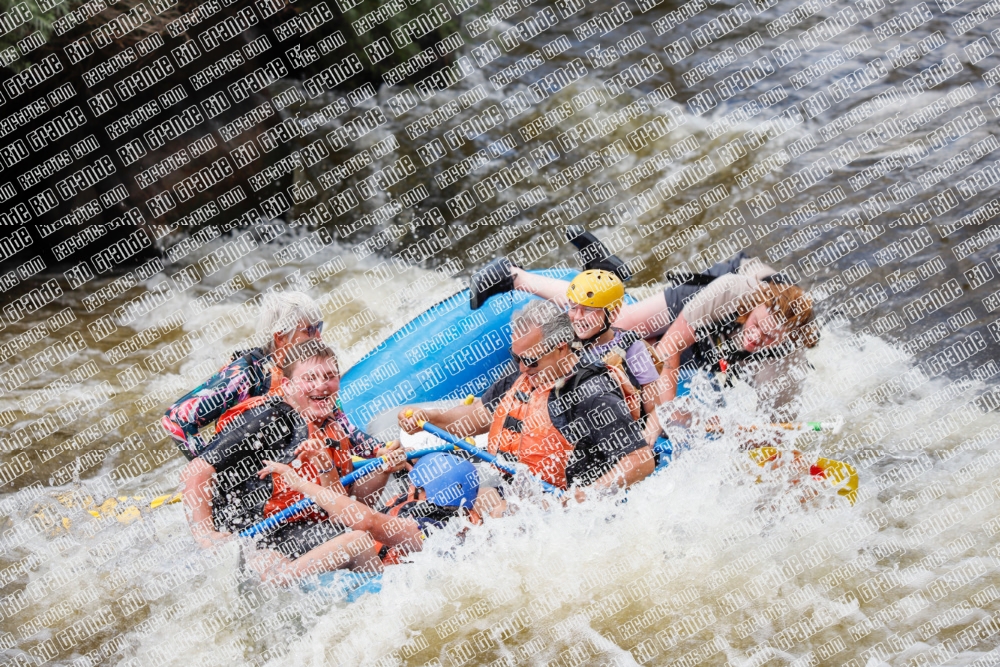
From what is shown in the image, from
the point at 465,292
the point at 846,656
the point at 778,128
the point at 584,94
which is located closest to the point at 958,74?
the point at 778,128

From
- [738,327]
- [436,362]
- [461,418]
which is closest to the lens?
[461,418]

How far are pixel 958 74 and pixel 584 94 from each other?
9.94 ft

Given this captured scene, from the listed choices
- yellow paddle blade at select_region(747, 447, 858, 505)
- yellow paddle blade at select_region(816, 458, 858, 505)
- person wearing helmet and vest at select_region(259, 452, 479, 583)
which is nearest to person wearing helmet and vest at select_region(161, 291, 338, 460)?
person wearing helmet and vest at select_region(259, 452, 479, 583)

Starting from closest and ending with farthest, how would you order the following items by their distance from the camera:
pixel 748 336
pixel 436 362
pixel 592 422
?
1. pixel 592 422
2. pixel 748 336
3. pixel 436 362

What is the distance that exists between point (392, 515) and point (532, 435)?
0.71 meters

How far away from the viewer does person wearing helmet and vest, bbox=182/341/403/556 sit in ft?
11.5

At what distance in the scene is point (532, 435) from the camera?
392 centimetres

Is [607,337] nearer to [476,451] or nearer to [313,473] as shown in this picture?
[476,451]

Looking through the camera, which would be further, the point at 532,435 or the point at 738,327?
the point at 738,327

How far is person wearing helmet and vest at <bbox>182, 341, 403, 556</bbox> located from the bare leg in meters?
0.06

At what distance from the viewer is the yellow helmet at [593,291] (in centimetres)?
404

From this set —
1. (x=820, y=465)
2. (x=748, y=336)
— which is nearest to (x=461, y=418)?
(x=748, y=336)

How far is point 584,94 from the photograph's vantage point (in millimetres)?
7793

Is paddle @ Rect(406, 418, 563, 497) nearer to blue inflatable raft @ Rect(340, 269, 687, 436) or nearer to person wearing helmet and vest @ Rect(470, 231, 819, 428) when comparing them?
person wearing helmet and vest @ Rect(470, 231, 819, 428)
